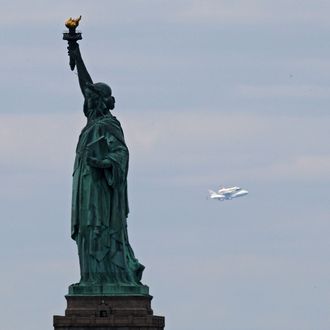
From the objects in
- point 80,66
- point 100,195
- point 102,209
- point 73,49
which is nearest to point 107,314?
point 102,209

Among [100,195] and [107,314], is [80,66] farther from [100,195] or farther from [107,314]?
[107,314]

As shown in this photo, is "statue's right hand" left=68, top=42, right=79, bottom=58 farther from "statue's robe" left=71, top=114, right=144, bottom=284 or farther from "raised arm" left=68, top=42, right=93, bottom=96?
"statue's robe" left=71, top=114, right=144, bottom=284

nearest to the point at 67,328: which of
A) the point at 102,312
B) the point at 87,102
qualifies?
the point at 102,312

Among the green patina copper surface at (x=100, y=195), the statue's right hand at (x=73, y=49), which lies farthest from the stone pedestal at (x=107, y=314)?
the statue's right hand at (x=73, y=49)

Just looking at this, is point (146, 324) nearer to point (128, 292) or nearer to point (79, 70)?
point (128, 292)

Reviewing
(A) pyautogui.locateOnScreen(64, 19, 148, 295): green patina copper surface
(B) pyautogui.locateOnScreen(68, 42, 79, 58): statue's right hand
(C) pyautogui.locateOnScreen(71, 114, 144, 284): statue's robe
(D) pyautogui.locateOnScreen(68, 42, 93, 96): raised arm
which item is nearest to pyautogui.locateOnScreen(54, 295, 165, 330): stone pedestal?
(A) pyautogui.locateOnScreen(64, 19, 148, 295): green patina copper surface

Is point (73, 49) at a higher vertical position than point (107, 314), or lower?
higher
